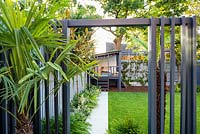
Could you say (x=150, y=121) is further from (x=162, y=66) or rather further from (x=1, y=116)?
(x=1, y=116)

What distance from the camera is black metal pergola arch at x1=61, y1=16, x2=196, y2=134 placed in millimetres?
2928

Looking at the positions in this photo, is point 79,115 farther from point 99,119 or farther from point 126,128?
A: point 99,119

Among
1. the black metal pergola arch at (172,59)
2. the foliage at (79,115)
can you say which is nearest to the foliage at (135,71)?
the foliage at (79,115)

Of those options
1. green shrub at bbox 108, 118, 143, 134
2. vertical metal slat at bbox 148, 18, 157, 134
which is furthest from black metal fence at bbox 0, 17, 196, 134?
green shrub at bbox 108, 118, 143, 134

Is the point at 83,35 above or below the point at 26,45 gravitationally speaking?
above

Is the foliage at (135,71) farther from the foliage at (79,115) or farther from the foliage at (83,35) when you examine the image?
the foliage at (79,115)

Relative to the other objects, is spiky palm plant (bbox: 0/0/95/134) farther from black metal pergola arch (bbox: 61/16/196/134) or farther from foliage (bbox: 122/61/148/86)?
foliage (bbox: 122/61/148/86)

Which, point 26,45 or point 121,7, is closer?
point 26,45

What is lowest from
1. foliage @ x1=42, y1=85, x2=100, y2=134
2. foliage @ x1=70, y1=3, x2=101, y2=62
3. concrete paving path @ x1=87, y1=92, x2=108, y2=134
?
concrete paving path @ x1=87, y1=92, x2=108, y2=134

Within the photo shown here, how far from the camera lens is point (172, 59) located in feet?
9.77

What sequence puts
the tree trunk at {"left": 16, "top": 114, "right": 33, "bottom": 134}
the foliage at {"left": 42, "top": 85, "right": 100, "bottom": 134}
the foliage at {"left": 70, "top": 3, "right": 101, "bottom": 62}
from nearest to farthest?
the tree trunk at {"left": 16, "top": 114, "right": 33, "bottom": 134}
the foliage at {"left": 42, "top": 85, "right": 100, "bottom": 134}
the foliage at {"left": 70, "top": 3, "right": 101, "bottom": 62}

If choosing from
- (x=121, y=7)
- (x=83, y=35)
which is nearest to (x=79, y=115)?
(x=83, y=35)

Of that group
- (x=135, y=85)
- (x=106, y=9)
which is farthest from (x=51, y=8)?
(x=135, y=85)

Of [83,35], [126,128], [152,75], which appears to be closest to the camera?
[152,75]
